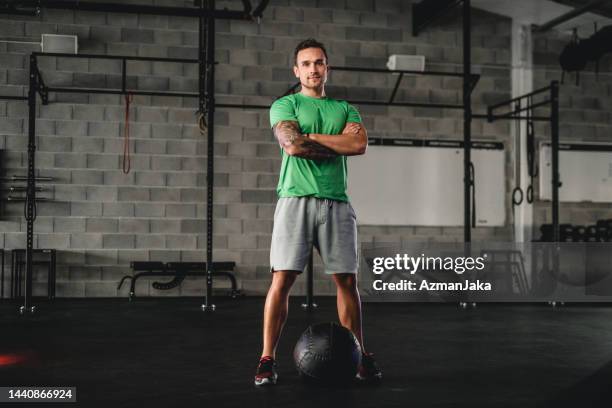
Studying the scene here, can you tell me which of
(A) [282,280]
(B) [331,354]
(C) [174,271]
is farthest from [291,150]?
(C) [174,271]

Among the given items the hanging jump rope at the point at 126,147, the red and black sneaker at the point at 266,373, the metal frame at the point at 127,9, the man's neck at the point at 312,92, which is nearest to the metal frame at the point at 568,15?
the metal frame at the point at 127,9

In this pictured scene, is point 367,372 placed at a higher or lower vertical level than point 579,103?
lower

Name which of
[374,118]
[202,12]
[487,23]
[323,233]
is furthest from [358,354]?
[487,23]

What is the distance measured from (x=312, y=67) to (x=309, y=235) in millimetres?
694

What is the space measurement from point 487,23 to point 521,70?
2.33 feet

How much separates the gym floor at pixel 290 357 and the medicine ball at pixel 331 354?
0.06m

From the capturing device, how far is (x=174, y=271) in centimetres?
677

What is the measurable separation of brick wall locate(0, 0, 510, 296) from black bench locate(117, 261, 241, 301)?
210 millimetres

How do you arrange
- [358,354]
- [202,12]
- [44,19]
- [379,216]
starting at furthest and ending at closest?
[379,216] → [44,19] → [202,12] → [358,354]

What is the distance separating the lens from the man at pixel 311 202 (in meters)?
2.68

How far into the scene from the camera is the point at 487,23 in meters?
8.07

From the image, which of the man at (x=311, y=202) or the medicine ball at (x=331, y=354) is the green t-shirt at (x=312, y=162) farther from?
the medicine ball at (x=331, y=354)

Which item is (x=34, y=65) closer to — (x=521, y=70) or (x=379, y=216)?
(x=379, y=216)

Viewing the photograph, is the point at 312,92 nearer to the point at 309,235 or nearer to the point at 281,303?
the point at 309,235
